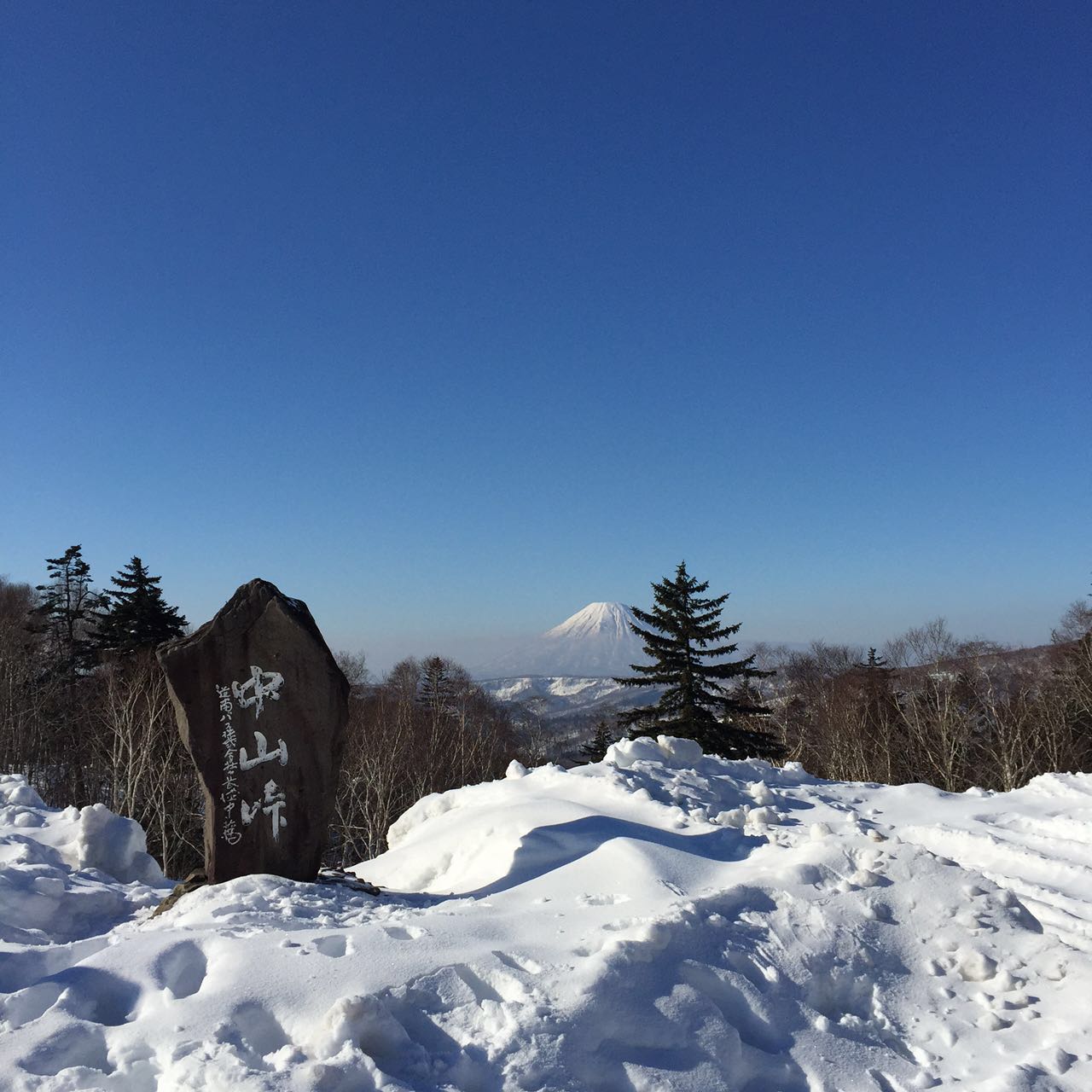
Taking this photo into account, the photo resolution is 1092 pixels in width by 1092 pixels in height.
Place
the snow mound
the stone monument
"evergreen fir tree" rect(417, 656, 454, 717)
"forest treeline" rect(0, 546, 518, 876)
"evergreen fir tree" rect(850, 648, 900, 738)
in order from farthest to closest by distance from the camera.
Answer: "evergreen fir tree" rect(417, 656, 454, 717) → "evergreen fir tree" rect(850, 648, 900, 738) → "forest treeline" rect(0, 546, 518, 876) → the stone monument → the snow mound

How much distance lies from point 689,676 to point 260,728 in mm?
17791

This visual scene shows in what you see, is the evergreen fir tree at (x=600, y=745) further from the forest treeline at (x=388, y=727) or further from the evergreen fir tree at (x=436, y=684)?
the evergreen fir tree at (x=436, y=684)

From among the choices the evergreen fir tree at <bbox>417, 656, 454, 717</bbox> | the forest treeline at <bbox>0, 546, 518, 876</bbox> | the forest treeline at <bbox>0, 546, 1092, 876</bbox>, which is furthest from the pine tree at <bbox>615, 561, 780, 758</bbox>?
the evergreen fir tree at <bbox>417, 656, 454, 717</bbox>

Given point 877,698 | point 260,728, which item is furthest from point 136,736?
point 877,698

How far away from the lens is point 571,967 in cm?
418

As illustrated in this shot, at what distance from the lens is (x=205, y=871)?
244 inches

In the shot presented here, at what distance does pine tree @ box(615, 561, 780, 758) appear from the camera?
2219 centimetres

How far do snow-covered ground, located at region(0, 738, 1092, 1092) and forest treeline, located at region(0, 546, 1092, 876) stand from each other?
43.4 ft

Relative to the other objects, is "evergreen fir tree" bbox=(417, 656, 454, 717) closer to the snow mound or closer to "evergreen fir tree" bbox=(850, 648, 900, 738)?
"evergreen fir tree" bbox=(850, 648, 900, 738)

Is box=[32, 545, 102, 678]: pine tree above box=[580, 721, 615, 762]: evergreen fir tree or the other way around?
above

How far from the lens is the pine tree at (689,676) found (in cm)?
2219

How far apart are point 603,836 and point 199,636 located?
379cm

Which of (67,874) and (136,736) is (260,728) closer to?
(67,874)

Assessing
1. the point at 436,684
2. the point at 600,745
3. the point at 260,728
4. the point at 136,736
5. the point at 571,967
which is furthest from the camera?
the point at 436,684
